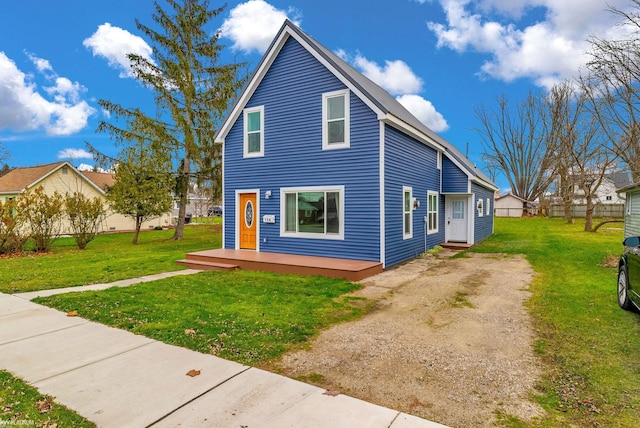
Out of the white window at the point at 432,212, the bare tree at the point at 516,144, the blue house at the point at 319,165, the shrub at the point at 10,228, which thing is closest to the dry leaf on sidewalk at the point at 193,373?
the blue house at the point at 319,165

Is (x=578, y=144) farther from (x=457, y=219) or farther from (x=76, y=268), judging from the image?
(x=76, y=268)

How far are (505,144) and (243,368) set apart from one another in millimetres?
52923

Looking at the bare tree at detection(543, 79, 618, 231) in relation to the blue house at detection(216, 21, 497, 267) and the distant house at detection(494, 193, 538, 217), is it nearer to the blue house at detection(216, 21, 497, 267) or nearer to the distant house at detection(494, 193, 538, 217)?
the blue house at detection(216, 21, 497, 267)

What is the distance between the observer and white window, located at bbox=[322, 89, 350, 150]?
1020cm

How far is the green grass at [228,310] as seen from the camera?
176 inches

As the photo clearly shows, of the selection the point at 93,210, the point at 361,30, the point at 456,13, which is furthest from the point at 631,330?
the point at 93,210

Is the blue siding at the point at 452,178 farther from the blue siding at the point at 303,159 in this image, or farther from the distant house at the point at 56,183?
the distant house at the point at 56,183

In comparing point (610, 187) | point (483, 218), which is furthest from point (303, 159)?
point (610, 187)

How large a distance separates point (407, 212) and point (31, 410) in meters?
10.2

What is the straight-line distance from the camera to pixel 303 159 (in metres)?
11.0

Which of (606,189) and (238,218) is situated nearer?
(238,218)

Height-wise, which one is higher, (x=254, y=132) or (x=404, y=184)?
(x=254, y=132)

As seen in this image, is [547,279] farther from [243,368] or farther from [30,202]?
[30,202]

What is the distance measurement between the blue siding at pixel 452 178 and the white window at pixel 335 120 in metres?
6.74
